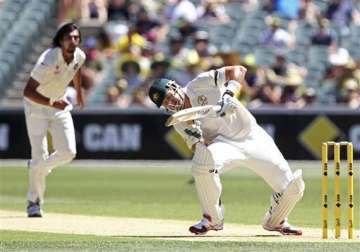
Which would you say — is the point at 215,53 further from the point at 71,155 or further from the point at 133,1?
the point at 71,155

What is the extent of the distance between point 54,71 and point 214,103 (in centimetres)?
291

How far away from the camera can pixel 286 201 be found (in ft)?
37.0

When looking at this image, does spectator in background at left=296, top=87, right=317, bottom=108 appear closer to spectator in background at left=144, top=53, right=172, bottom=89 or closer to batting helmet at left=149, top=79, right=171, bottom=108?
spectator in background at left=144, top=53, right=172, bottom=89

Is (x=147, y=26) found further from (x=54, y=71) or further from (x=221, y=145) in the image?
(x=221, y=145)

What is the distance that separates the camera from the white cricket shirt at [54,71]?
44.4 feet

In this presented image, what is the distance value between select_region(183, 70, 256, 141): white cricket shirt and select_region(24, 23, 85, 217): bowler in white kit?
8.62 feet

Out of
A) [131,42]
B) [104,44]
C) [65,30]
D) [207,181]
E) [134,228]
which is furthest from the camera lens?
[104,44]

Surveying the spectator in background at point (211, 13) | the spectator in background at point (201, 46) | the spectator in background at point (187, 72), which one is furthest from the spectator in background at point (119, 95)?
the spectator in background at point (211, 13)

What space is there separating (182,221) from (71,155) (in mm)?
1501

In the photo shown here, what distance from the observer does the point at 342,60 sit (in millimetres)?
25078

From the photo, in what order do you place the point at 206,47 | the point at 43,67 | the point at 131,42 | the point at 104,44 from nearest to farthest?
the point at 43,67 → the point at 206,47 → the point at 131,42 → the point at 104,44

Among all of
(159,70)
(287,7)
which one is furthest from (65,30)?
(287,7)

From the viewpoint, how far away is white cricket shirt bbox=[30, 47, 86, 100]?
13.5 meters

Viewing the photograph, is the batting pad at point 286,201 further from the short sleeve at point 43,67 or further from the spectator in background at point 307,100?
the spectator in background at point 307,100
